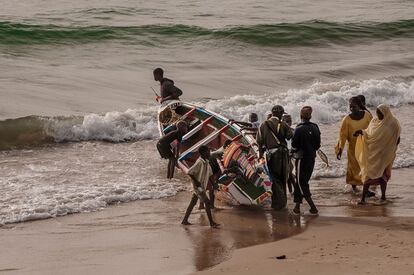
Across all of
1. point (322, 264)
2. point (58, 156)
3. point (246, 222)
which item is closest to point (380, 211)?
point (246, 222)

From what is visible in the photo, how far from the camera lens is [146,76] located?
2388 cm

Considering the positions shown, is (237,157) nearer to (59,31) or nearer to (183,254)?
(183,254)

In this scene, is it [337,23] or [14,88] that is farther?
[337,23]

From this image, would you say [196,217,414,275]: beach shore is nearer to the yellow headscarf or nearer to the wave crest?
the yellow headscarf

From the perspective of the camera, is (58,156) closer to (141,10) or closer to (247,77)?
(247,77)

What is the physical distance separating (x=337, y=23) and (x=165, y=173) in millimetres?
19539

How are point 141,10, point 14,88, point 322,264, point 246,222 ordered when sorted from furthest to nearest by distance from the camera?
point 141,10
point 14,88
point 246,222
point 322,264

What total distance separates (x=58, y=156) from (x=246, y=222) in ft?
18.6

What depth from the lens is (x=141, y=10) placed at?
3372 cm

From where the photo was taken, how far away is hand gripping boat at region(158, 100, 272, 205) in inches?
492

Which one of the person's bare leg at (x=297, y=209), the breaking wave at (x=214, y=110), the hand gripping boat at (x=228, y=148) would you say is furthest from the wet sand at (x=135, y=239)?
the breaking wave at (x=214, y=110)

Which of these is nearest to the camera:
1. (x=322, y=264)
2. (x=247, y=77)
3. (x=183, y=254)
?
(x=322, y=264)

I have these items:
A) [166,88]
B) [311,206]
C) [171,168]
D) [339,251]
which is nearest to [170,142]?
[171,168]

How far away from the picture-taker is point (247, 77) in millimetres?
24250
